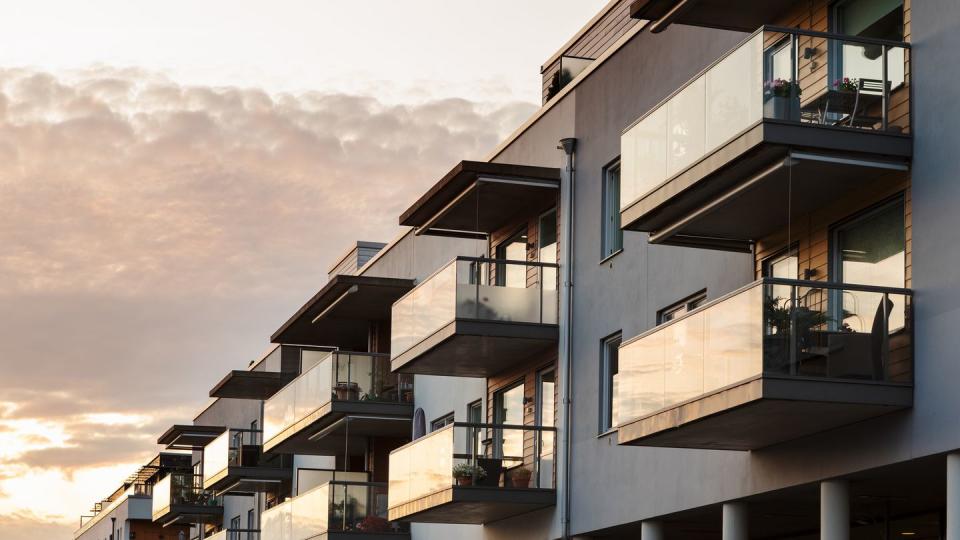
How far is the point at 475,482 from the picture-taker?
83.9ft

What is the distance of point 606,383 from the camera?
24.0m

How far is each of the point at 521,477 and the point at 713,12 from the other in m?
8.88

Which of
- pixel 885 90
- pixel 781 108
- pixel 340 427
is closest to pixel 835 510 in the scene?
pixel 781 108

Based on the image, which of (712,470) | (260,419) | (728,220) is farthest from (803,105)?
(260,419)

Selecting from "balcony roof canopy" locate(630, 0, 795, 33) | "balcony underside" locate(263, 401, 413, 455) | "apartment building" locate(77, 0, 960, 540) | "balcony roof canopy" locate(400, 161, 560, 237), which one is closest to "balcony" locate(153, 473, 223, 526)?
"balcony underside" locate(263, 401, 413, 455)

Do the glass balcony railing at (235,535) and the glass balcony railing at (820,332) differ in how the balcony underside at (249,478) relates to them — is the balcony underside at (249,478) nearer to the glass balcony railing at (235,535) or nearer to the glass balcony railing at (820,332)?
the glass balcony railing at (235,535)

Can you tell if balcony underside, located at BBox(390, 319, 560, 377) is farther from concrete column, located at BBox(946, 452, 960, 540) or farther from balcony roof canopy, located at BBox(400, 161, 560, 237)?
concrete column, located at BBox(946, 452, 960, 540)

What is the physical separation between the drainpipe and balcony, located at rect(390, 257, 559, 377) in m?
0.26

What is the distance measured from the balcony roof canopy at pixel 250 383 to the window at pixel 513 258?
18.0 m

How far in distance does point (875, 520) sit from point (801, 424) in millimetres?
3929

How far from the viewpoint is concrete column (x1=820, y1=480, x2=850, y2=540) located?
17297 mm

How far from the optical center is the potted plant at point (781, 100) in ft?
55.5

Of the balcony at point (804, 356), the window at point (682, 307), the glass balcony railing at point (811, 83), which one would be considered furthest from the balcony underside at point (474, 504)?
the glass balcony railing at point (811, 83)

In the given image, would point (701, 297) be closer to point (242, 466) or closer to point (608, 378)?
point (608, 378)
